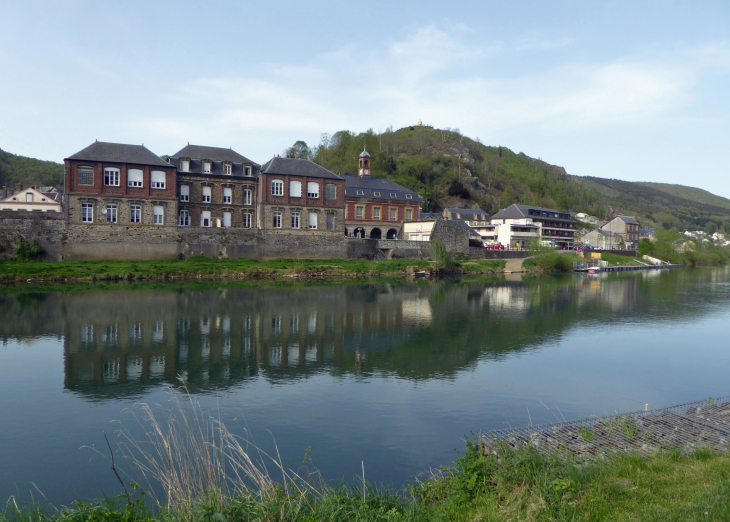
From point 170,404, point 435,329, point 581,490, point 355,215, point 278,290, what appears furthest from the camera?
point 355,215

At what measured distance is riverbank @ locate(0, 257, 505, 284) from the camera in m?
38.2

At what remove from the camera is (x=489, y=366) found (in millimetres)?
17062

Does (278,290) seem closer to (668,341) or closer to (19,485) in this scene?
(668,341)

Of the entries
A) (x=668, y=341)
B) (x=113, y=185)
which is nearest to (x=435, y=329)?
(x=668, y=341)

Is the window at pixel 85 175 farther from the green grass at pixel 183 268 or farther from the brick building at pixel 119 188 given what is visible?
the green grass at pixel 183 268

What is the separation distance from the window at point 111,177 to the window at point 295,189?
1565 cm

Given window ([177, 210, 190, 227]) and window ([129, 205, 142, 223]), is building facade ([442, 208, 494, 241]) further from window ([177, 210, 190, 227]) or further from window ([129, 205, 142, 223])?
window ([129, 205, 142, 223])

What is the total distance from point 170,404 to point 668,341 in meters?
20.0

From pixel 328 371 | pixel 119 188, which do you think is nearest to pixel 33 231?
pixel 119 188

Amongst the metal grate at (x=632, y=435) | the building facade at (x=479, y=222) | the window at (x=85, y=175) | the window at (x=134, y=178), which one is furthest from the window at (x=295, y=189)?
the building facade at (x=479, y=222)

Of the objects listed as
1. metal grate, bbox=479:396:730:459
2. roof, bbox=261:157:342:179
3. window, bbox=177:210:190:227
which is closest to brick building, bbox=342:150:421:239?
roof, bbox=261:157:342:179

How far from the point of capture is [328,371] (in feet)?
52.9

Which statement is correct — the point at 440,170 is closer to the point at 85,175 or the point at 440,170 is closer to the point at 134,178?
the point at 134,178

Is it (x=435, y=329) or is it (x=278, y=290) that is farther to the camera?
(x=278, y=290)
